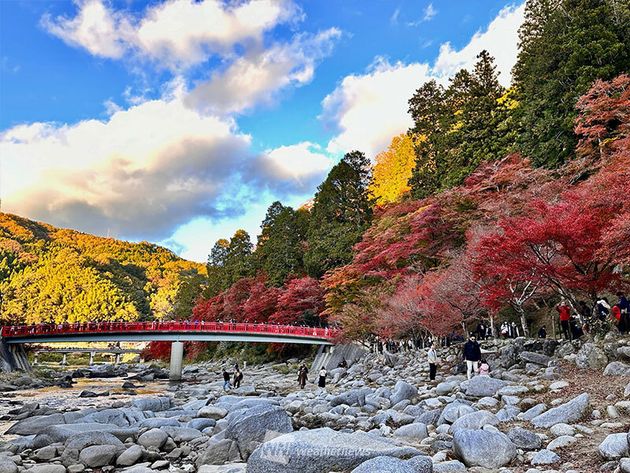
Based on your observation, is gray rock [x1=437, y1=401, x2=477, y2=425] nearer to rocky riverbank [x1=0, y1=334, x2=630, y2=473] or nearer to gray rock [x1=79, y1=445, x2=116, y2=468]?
rocky riverbank [x1=0, y1=334, x2=630, y2=473]

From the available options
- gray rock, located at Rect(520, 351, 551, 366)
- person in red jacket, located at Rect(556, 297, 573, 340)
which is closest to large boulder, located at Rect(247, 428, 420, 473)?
gray rock, located at Rect(520, 351, 551, 366)

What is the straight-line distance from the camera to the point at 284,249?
137 feet

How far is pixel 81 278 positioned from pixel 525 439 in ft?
320

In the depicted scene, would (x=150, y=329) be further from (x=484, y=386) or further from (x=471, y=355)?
(x=484, y=386)

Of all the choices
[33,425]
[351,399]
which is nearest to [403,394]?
[351,399]

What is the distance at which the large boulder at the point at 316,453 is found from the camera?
226 inches

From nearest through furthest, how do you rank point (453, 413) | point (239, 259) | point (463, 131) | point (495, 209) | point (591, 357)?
point (453, 413), point (591, 357), point (495, 209), point (463, 131), point (239, 259)

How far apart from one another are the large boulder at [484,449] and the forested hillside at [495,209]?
5.15m

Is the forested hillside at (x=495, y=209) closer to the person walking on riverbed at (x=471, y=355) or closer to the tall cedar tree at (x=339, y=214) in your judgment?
the tall cedar tree at (x=339, y=214)

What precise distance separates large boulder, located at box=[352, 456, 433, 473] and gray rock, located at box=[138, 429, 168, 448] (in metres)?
6.17

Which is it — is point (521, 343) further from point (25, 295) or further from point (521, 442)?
point (25, 295)

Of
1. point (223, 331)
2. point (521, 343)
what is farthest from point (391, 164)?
point (521, 343)

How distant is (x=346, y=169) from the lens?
126ft

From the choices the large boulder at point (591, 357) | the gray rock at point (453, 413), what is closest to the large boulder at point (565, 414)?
the gray rock at point (453, 413)
